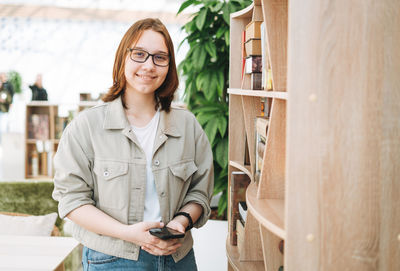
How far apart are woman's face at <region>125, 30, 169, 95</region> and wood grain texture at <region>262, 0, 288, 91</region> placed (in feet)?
1.44

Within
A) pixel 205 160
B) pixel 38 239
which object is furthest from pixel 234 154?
pixel 38 239

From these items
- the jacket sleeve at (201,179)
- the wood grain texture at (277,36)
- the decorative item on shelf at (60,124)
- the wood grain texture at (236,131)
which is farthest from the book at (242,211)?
the decorative item on shelf at (60,124)

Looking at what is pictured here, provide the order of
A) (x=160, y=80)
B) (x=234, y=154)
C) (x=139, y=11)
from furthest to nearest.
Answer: (x=139, y=11), (x=234, y=154), (x=160, y=80)

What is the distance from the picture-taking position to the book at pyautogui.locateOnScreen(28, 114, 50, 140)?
23.4ft

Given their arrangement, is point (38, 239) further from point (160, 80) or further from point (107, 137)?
point (160, 80)

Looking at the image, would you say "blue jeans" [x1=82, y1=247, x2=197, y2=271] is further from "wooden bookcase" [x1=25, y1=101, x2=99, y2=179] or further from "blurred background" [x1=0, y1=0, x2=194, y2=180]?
"blurred background" [x1=0, y1=0, x2=194, y2=180]

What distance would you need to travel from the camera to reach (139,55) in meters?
1.70

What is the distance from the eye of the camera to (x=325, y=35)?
3.78ft

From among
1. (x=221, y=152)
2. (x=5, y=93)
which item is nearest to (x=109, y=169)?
(x=221, y=152)

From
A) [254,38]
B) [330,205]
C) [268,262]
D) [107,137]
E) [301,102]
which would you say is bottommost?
[268,262]

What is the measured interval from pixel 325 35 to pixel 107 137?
0.92m

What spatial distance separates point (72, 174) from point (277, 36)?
0.88 metres

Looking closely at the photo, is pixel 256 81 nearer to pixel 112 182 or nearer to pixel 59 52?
pixel 112 182

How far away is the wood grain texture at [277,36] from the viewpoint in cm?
145
